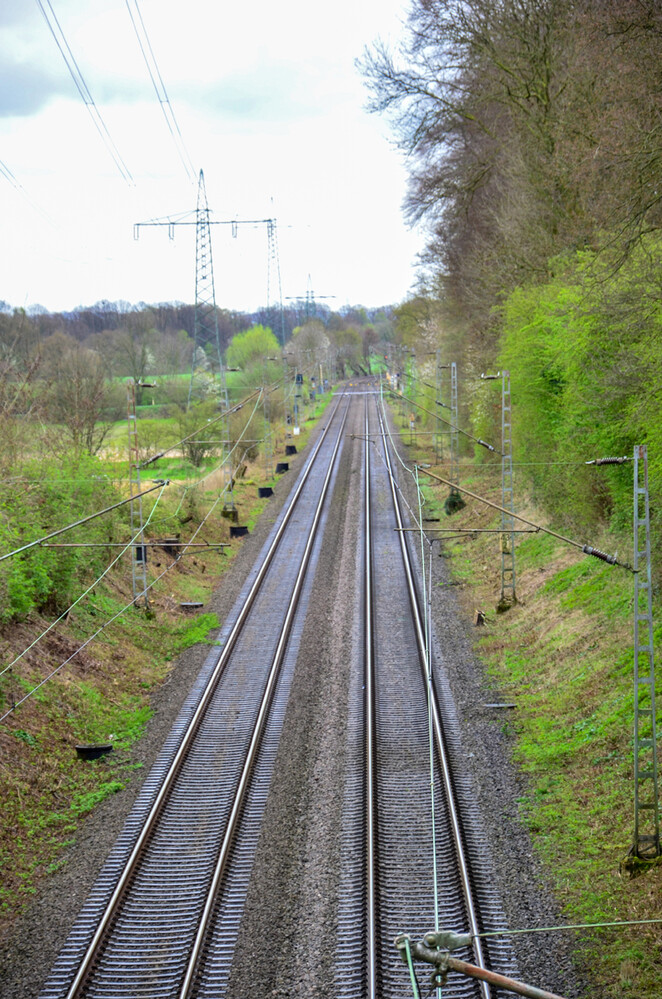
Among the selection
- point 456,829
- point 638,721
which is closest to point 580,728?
point 456,829

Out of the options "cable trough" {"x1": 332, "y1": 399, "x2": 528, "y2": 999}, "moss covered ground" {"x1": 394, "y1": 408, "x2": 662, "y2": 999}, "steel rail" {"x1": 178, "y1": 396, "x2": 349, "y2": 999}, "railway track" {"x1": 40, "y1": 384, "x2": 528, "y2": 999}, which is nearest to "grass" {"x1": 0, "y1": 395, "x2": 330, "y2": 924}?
"railway track" {"x1": 40, "y1": 384, "x2": 528, "y2": 999}

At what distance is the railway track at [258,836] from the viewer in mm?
9172

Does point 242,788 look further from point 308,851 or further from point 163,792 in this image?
point 308,851

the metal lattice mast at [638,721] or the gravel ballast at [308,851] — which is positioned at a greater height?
the metal lattice mast at [638,721]

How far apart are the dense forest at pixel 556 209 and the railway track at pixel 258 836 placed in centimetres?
A: 502

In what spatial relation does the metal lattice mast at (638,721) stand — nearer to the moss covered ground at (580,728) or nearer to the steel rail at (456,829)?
the moss covered ground at (580,728)

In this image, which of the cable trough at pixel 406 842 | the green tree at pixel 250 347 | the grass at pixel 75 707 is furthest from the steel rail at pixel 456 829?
the green tree at pixel 250 347

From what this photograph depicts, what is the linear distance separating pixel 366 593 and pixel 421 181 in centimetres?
1807

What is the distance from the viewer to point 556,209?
2431 cm

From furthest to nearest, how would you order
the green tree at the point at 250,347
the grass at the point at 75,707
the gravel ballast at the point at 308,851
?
the green tree at the point at 250,347 → the grass at the point at 75,707 → the gravel ballast at the point at 308,851

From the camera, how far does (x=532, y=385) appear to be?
2370 centimetres

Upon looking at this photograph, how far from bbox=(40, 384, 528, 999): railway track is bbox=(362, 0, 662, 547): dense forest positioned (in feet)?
16.5

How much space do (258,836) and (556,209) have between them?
18.9 m

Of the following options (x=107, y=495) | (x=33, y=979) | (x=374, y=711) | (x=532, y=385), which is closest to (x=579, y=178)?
(x=532, y=385)
